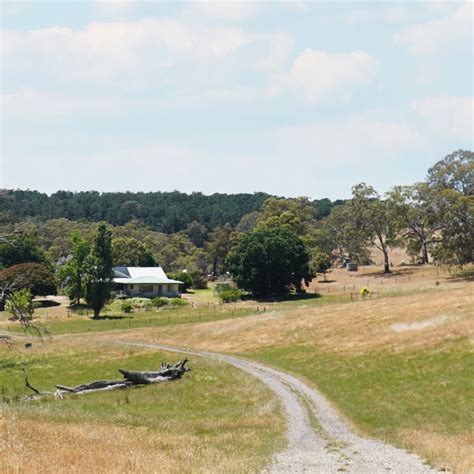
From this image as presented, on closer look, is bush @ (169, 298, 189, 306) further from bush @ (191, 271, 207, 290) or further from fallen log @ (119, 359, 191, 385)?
fallen log @ (119, 359, 191, 385)

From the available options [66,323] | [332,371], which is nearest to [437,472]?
[332,371]

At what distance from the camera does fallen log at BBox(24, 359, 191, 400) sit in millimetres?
41938

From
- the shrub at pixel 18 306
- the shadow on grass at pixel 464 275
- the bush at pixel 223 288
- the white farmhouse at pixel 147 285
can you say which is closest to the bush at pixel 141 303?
the white farmhouse at pixel 147 285

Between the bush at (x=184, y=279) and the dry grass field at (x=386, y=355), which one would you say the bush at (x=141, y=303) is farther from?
the dry grass field at (x=386, y=355)

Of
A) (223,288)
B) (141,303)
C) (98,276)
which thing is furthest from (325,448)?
(223,288)

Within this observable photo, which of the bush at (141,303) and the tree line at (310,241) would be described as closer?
the tree line at (310,241)

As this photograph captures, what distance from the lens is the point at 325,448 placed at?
910 inches

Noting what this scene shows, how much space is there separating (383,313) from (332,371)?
66.2 feet

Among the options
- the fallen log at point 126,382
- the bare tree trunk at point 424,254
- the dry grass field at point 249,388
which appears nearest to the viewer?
the dry grass field at point 249,388

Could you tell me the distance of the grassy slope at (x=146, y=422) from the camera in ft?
59.4

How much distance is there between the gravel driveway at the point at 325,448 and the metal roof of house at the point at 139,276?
8277 centimetres

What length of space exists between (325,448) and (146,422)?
29.9 feet

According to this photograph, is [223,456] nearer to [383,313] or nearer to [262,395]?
[262,395]

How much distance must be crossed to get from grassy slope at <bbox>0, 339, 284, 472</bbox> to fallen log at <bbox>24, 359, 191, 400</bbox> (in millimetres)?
1014
